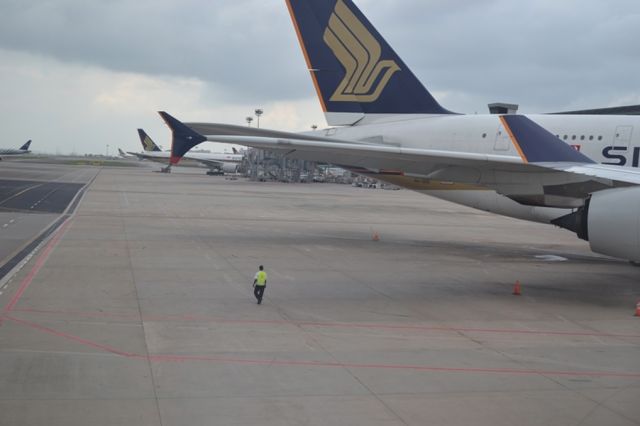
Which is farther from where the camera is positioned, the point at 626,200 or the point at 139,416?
the point at 626,200

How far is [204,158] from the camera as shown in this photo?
433 feet

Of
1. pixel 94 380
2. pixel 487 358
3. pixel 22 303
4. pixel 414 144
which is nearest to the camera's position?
pixel 94 380

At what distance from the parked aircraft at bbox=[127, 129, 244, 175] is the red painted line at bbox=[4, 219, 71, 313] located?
97.2 meters

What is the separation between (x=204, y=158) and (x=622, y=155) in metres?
113

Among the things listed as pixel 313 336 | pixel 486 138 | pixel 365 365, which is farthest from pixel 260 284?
pixel 486 138

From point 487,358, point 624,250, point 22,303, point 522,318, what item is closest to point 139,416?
point 487,358

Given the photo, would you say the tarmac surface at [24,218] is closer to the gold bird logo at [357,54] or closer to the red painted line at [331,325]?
the red painted line at [331,325]

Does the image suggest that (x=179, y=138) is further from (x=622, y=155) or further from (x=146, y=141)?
(x=146, y=141)

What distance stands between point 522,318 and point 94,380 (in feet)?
31.6

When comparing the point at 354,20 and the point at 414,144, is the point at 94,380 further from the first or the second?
the point at 354,20

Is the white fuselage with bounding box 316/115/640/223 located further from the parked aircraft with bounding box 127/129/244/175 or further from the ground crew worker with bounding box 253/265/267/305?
the parked aircraft with bounding box 127/129/244/175

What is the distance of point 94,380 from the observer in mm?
9773

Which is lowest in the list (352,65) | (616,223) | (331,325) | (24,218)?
(24,218)

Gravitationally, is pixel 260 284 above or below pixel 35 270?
above
